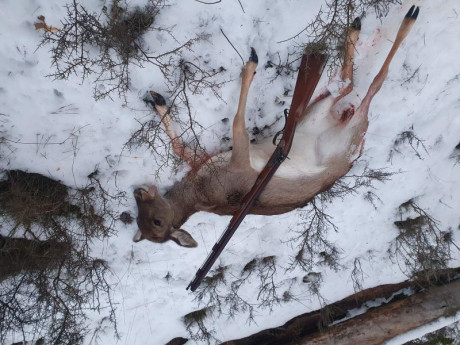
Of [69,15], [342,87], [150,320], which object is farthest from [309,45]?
[150,320]

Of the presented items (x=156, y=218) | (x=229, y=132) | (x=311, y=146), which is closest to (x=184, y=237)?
(x=156, y=218)

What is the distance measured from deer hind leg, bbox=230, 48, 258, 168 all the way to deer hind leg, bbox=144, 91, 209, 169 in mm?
457

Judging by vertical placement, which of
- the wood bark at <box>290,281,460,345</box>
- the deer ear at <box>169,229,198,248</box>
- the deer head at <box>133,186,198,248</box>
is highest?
the deer head at <box>133,186,198,248</box>

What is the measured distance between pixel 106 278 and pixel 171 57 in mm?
3061

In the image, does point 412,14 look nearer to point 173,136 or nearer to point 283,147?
point 283,147

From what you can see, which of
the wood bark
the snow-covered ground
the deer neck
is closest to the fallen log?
the wood bark

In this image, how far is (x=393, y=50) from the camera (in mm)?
4297

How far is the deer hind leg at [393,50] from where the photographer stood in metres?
4.20

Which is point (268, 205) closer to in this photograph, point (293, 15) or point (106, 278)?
point (293, 15)

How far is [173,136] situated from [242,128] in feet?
2.70

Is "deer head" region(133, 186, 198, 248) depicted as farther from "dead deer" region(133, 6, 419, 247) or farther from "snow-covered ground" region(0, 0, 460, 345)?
"snow-covered ground" region(0, 0, 460, 345)

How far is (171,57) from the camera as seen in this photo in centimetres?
423

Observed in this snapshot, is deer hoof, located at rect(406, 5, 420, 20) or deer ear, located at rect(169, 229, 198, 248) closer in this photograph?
deer hoof, located at rect(406, 5, 420, 20)

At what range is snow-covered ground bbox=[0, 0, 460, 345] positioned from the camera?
4145mm
